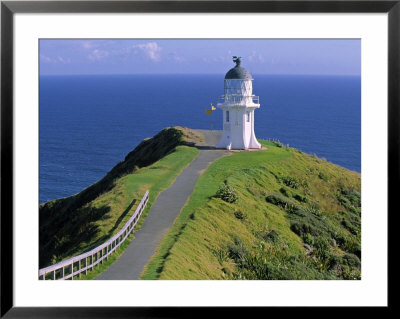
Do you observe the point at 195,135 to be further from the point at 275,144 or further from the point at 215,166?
the point at 215,166

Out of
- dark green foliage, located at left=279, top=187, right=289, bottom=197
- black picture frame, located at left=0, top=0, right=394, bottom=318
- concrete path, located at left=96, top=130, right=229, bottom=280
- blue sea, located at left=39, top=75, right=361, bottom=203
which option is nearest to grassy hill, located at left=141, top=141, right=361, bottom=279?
dark green foliage, located at left=279, top=187, right=289, bottom=197

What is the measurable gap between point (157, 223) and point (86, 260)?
6712 mm

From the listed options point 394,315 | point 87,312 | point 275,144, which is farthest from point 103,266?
point 275,144

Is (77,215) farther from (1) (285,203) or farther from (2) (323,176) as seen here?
(2) (323,176)

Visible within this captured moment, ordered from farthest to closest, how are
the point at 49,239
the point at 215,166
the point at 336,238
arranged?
the point at 215,166
the point at 336,238
the point at 49,239

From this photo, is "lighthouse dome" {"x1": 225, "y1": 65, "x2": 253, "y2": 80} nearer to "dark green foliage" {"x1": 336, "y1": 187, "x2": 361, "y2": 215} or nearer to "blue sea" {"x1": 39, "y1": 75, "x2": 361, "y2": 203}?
"dark green foliage" {"x1": 336, "y1": 187, "x2": 361, "y2": 215}

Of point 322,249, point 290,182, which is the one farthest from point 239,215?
point 290,182

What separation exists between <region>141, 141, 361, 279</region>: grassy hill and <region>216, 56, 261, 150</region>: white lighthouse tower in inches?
76.7

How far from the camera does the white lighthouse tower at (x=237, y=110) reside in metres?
47.0

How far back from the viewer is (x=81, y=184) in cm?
6856

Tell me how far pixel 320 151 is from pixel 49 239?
195 feet

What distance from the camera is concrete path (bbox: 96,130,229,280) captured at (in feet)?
72.5

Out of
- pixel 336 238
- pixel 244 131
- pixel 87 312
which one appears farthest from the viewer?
pixel 244 131

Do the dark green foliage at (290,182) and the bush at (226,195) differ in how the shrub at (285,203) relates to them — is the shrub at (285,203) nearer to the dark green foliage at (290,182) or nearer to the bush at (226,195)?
the bush at (226,195)
